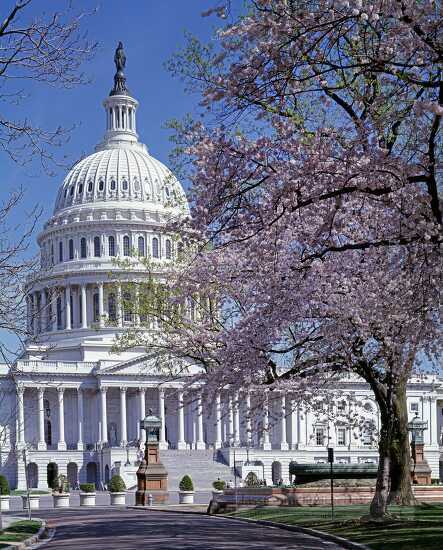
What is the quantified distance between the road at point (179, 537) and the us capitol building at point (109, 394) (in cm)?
7069

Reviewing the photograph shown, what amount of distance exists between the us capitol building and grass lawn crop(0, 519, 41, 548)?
68955mm

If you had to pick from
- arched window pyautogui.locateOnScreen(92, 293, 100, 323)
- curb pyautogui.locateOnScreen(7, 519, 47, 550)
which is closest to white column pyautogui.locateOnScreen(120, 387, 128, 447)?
arched window pyautogui.locateOnScreen(92, 293, 100, 323)

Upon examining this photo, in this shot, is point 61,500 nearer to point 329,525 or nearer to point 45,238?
point 329,525

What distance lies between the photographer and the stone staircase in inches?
4210

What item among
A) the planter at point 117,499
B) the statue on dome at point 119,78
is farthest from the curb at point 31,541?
the statue on dome at point 119,78

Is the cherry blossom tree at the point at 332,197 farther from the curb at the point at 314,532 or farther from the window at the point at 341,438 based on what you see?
the window at the point at 341,438

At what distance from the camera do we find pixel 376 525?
1087 inches

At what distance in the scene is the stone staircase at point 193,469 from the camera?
10694 cm

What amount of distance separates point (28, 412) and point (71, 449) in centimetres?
653

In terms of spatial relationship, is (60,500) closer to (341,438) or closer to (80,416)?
(80,416)

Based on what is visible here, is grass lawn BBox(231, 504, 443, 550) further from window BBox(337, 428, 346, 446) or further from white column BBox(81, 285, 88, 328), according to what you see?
white column BBox(81, 285, 88, 328)

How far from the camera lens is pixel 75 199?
148500 millimetres

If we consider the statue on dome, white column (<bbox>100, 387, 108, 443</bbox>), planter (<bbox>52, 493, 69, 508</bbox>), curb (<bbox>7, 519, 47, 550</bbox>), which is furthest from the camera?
the statue on dome

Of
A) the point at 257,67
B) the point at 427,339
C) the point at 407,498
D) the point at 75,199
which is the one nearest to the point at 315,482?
the point at 407,498
